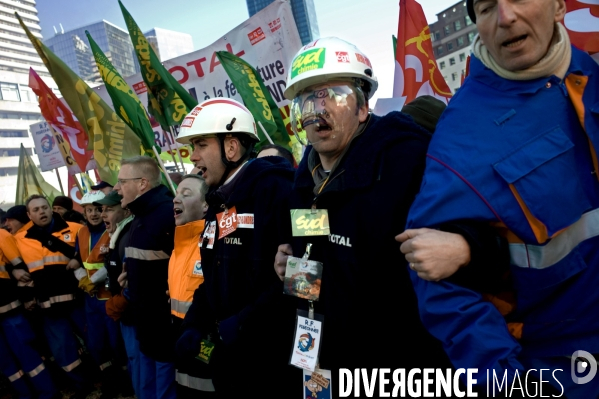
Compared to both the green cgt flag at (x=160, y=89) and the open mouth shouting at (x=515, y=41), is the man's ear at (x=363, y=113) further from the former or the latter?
the green cgt flag at (x=160, y=89)

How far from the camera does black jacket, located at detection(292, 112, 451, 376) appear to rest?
6.40ft

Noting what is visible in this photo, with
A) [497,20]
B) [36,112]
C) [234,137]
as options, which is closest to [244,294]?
[234,137]

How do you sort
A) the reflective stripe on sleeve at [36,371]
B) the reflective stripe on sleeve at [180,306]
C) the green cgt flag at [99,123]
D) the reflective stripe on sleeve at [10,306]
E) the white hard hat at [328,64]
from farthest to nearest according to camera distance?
1. the reflective stripe on sleeve at [10,306]
2. the reflective stripe on sleeve at [36,371]
3. the green cgt flag at [99,123]
4. the reflective stripe on sleeve at [180,306]
5. the white hard hat at [328,64]

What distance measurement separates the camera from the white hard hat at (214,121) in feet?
11.2

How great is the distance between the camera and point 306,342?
2.18 metres

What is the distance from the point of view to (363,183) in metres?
1.97

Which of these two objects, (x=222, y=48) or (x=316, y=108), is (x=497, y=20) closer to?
(x=316, y=108)

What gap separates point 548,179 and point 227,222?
2.10m

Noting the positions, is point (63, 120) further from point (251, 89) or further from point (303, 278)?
point (303, 278)

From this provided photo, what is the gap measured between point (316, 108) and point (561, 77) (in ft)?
3.70

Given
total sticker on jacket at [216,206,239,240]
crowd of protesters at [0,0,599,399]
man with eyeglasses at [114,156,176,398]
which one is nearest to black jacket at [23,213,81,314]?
man with eyeglasses at [114,156,176,398]

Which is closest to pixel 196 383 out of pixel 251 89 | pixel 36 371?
pixel 36 371

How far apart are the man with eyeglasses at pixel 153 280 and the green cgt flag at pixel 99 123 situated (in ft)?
6.04

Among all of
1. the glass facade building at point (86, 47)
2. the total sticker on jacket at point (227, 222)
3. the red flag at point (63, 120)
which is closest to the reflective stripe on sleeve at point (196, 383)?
the total sticker on jacket at point (227, 222)
